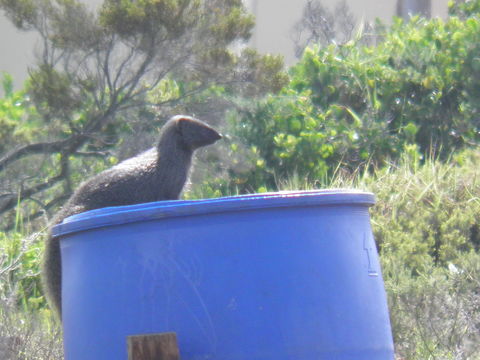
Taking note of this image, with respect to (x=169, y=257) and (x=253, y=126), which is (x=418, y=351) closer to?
(x=169, y=257)

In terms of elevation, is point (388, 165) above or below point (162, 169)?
above

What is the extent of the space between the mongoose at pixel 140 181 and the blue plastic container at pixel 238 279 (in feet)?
2.55

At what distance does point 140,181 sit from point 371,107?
4.60 meters

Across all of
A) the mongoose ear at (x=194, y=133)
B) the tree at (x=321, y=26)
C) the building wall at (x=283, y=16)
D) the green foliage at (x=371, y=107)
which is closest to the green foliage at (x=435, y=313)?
the mongoose ear at (x=194, y=133)

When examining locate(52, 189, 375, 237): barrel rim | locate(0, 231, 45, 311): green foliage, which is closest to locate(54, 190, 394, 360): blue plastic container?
locate(52, 189, 375, 237): barrel rim

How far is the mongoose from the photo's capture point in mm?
3447

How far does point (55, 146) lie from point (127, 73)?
31.1 inches

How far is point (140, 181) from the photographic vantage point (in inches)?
137

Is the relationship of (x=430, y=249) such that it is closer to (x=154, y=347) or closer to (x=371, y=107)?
(x=371, y=107)

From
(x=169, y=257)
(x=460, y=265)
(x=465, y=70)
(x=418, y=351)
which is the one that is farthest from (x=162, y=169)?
(x=465, y=70)

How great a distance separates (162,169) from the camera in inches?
141

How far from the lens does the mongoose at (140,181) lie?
3447 mm

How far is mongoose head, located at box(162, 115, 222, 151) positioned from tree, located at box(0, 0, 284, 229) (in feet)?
8.43

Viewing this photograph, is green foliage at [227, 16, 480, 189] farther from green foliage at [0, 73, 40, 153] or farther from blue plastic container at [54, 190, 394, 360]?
blue plastic container at [54, 190, 394, 360]
